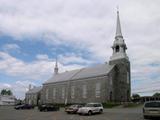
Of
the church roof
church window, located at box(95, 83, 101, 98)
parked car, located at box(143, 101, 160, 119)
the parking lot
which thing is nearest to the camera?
parked car, located at box(143, 101, 160, 119)

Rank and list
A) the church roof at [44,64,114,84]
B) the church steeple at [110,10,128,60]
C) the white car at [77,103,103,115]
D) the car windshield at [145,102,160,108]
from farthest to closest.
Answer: the church roof at [44,64,114,84] → the church steeple at [110,10,128,60] → the white car at [77,103,103,115] → the car windshield at [145,102,160,108]

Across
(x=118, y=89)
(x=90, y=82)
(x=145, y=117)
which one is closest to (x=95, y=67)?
(x=90, y=82)

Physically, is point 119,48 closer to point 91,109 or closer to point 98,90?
point 98,90

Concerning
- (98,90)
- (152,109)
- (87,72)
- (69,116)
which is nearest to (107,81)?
(98,90)

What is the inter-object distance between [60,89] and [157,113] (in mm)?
66788

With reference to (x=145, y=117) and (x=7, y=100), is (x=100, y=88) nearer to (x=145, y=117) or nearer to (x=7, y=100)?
(x=145, y=117)

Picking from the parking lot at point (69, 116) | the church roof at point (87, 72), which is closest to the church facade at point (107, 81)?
the church roof at point (87, 72)

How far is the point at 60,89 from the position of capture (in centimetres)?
8950

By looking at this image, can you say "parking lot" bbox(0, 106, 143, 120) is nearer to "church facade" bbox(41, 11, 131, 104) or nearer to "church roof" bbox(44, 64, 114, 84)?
"church facade" bbox(41, 11, 131, 104)

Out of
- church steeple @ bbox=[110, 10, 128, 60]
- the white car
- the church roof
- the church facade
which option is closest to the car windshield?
the white car

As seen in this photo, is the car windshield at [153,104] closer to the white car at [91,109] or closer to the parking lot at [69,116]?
the parking lot at [69,116]

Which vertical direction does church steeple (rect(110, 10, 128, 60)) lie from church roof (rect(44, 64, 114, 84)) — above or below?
above

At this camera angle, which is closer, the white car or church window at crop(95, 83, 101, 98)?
the white car

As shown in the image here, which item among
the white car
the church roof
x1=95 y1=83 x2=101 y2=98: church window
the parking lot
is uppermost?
the church roof
